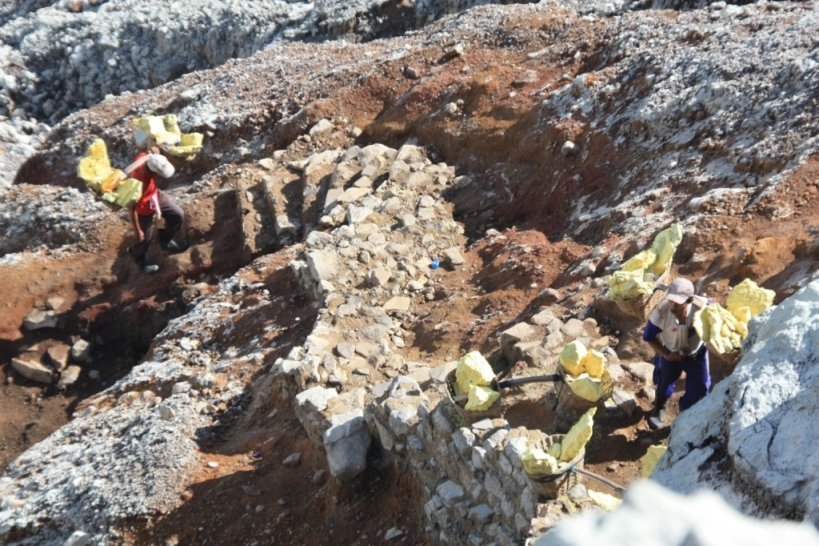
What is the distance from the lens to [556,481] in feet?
13.7

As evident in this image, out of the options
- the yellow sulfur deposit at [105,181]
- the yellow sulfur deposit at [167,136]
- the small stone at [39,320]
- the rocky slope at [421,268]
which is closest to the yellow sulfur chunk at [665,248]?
the rocky slope at [421,268]

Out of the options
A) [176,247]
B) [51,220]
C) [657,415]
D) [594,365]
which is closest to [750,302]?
[657,415]

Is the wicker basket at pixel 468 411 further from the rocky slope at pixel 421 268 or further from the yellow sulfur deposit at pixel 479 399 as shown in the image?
the rocky slope at pixel 421 268

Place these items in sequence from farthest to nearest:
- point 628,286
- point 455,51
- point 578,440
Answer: point 455,51, point 628,286, point 578,440

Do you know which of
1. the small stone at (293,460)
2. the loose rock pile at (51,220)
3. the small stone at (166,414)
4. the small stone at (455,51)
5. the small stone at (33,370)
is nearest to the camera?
the small stone at (293,460)

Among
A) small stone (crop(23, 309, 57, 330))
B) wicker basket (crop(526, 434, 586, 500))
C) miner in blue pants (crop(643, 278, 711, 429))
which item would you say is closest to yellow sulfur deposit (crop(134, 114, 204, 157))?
small stone (crop(23, 309, 57, 330))

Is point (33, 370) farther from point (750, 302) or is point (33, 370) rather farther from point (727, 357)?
point (750, 302)

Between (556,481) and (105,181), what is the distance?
6.79 meters

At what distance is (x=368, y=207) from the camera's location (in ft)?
29.8

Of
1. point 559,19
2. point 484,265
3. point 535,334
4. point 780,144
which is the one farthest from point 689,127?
point 559,19

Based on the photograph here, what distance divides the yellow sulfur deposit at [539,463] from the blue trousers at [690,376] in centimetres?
117

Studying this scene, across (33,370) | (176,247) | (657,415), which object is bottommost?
(33,370)

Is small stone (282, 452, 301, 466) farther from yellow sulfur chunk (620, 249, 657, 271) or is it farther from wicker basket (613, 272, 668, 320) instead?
yellow sulfur chunk (620, 249, 657, 271)

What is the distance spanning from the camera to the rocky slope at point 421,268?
5035 millimetres
